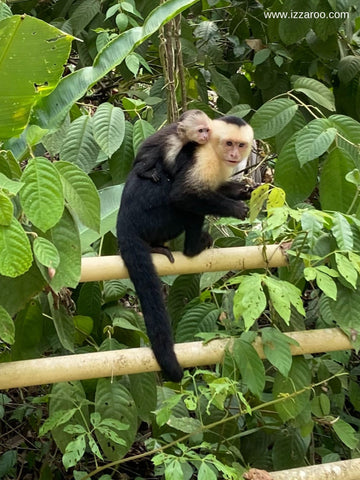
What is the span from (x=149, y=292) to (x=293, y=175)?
65 centimetres

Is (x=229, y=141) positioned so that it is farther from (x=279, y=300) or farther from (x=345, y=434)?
(x=345, y=434)

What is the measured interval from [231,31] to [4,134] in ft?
7.20

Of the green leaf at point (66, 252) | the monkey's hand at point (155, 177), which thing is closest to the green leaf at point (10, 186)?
the green leaf at point (66, 252)

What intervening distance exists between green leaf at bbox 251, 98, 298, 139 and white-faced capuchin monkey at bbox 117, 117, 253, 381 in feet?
0.16

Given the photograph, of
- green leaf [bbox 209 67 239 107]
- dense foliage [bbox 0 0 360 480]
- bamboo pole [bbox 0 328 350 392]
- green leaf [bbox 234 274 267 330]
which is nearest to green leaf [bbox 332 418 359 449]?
dense foliage [bbox 0 0 360 480]

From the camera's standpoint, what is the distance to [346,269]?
1702mm

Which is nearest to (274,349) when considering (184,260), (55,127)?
(184,260)

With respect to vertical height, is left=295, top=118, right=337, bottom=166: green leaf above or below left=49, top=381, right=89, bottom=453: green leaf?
above

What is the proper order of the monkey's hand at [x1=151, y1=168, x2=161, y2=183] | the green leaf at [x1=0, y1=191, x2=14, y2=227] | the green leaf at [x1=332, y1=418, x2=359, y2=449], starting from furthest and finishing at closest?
the monkey's hand at [x1=151, y1=168, x2=161, y2=183], the green leaf at [x1=332, y1=418, x2=359, y2=449], the green leaf at [x1=0, y1=191, x2=14, y2=227]

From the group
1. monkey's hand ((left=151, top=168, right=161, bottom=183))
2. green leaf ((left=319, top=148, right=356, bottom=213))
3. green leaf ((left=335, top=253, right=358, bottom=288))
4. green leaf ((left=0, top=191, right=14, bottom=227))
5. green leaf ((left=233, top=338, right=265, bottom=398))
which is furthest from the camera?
monkey's hand ((left=151, top=168, right=161, bottom=183))

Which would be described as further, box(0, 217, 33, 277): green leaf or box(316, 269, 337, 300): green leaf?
box(316, 269, 337, 300): green leaf

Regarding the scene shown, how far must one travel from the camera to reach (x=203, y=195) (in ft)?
7.46

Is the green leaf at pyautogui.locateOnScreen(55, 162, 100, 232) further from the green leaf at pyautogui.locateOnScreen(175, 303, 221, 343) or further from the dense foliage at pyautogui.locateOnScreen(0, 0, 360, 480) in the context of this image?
the green leaf at pyautogui.locateOnScreen(175, 303, 221, 343)

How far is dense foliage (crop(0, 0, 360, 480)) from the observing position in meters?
1.58
